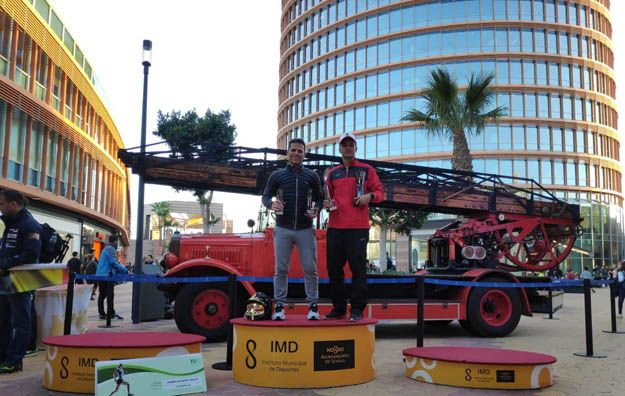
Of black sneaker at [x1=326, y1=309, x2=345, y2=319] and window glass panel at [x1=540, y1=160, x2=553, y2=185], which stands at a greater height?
window glass panel at [x1=540, y1=160, x2=553, y2=185]

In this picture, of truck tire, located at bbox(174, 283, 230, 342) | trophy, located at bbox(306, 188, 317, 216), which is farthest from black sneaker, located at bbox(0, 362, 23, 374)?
trophy, located at bbox(306, 188, 317, 216)

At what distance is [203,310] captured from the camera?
26.9ft

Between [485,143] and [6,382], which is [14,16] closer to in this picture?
[6,382]

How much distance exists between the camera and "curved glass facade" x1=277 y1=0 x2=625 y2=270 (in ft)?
153

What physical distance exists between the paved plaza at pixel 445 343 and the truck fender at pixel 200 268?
0.97 metres

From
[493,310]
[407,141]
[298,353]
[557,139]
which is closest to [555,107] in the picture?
[557,139]

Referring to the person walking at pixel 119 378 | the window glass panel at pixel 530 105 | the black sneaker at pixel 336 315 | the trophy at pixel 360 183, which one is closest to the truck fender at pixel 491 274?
the black sneaker at pixel 336 315

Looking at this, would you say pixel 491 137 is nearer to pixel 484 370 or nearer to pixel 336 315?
pixel 336 315

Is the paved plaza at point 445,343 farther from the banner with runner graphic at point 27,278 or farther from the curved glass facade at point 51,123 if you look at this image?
the curved glass facade at point 51,123

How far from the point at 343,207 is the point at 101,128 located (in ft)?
113

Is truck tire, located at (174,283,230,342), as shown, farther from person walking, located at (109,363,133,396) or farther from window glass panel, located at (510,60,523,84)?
window glass panel, located at (510,60,523,84)

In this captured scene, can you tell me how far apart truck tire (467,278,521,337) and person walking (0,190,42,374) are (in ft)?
22.5

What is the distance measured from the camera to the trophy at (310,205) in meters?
5.64

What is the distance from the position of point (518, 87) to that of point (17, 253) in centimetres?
4736
